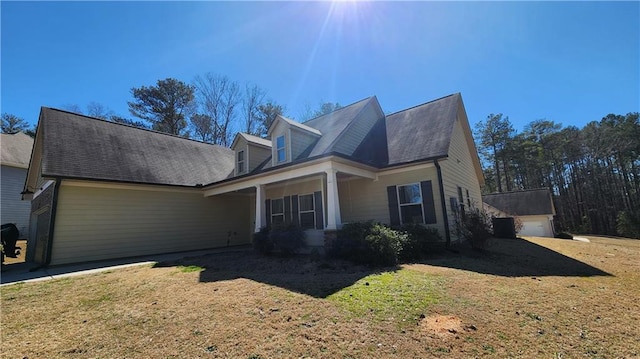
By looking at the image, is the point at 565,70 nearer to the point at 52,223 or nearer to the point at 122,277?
the point at 122,277

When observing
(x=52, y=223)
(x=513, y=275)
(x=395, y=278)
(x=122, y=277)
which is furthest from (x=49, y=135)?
(x=513, y=275)

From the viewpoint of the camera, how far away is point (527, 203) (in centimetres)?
2659

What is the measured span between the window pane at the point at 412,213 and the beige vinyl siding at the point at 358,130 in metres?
3.32

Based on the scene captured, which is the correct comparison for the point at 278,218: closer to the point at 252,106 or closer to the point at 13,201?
the point at 252,106

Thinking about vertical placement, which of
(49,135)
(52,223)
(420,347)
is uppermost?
(49,135)

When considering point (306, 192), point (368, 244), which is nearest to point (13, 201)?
point (306, 192)

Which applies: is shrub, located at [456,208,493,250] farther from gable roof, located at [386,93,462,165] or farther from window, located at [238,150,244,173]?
window, located at [238,150,244,173]

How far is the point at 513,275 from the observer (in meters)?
5.86

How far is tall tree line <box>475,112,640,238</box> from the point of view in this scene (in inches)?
1334

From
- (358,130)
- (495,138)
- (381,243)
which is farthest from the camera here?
(495,138)

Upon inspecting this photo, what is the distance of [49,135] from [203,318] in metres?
12.0

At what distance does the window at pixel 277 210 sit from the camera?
41.8 ft

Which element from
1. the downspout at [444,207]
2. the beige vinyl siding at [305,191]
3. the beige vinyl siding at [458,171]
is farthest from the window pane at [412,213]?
the beige vinyl siding at [305,191]

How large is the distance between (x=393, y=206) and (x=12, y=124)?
40364 millimetres
